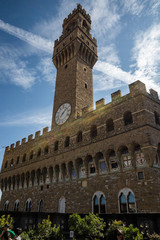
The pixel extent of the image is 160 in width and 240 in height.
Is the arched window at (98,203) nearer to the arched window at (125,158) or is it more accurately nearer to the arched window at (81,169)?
the arched window at (81,169)

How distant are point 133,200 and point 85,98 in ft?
45.6

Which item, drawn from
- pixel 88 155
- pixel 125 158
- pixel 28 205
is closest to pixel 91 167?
pixel 88 155

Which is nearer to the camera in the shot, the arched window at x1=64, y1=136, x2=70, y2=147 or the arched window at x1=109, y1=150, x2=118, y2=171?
the arched window at x1=109, y1=150, x2=118, y2=171

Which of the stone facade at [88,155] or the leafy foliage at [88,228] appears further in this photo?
the stone facade at [88,155]


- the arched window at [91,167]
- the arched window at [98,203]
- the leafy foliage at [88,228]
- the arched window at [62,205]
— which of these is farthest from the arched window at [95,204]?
the leafy foliage at [88,228]

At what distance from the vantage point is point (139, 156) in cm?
1321

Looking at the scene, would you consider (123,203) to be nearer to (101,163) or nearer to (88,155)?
(101,163)

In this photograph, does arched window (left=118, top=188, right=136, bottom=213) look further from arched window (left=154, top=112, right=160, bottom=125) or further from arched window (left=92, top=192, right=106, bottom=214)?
arched window (left=154, top=112, right=160, bottom=125)

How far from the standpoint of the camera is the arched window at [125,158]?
13625 millimetres

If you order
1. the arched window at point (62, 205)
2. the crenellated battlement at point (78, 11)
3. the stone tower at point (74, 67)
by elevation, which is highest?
the crenellated battlement at point (78, 11)

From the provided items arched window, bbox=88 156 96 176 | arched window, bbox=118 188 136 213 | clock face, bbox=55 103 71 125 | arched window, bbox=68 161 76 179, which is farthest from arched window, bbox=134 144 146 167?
clock face, bbox=55 103 71 125

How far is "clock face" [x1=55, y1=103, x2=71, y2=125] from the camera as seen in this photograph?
70.7ft

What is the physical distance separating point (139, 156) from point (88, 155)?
472 centimetres

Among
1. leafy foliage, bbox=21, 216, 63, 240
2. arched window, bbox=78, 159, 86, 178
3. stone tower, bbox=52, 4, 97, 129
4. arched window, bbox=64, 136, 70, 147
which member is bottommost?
leafy foliage, bbox=21, 216, 63, 240
